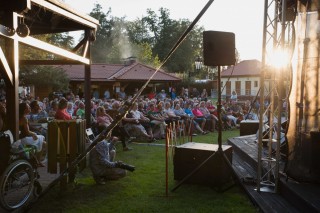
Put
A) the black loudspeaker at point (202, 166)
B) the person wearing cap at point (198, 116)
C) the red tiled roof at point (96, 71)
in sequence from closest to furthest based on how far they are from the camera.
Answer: the black loudspeaker at point (202, 166)
the person wearing cap at point (198, 116)
the red tiled roof at point (96, 71)

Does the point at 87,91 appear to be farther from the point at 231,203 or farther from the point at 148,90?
→ the point at 148,90

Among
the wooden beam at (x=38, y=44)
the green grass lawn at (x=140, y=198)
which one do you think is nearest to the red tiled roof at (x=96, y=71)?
the wooden beam at (x=38, y=44)

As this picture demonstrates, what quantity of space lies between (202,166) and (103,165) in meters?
1.65

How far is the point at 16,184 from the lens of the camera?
4.40 m

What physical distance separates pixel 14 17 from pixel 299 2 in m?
4.17

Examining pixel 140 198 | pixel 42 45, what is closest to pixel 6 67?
pixel 42 45

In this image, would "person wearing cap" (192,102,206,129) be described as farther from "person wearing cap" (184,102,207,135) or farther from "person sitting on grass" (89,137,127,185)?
"person sitting on grass" (89,137,127,185)

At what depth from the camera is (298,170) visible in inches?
204

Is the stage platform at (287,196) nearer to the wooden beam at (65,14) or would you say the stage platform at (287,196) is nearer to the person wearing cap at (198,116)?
the wooden beam at (65,14)

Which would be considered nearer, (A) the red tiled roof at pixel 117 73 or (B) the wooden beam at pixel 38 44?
(B) the wooden beam at pixel 38 44

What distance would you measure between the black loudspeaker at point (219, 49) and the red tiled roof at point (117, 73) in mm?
22497

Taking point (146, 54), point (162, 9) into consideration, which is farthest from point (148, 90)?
point (162, 9)

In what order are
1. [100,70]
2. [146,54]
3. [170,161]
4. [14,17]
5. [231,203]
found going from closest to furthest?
[14,17] < [231,203] < [170,161] < [100,70] < [146,54]

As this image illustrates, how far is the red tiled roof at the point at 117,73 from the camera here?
91.6 feet
